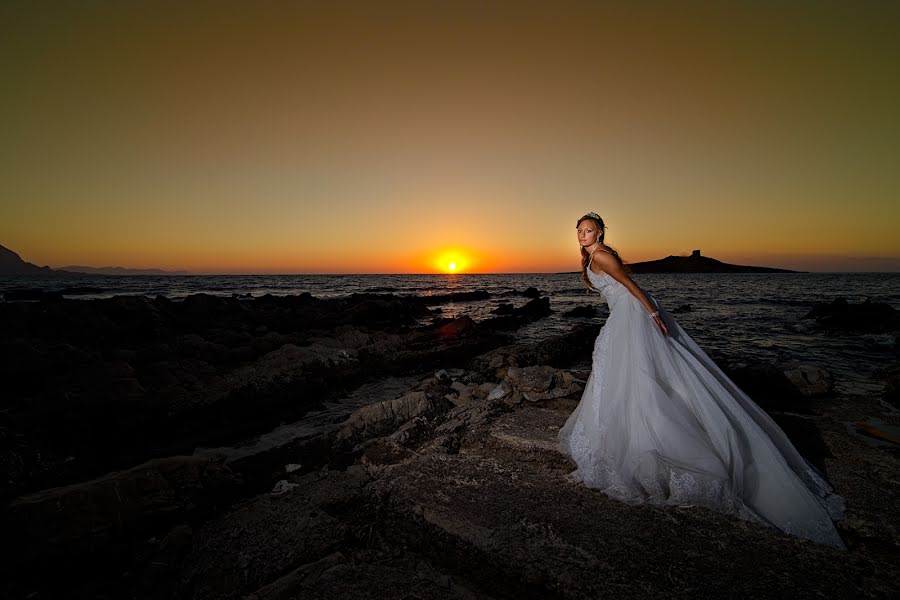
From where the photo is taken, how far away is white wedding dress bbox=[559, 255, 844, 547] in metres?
2.62

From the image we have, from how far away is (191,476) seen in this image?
11.9ft

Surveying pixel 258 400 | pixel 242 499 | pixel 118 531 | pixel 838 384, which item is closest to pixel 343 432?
pixel 242 499

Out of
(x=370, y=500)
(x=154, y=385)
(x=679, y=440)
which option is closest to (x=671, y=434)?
(x=679, y=440)

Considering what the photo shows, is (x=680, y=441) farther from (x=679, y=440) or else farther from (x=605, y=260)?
(x=605, y=260)

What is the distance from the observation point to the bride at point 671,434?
8.63 feet

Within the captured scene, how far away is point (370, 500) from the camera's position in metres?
3.06

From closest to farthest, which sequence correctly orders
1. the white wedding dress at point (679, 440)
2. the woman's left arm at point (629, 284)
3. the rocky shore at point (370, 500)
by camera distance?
the rocky shore at point (370, 500)
the white wedding dress at point (679, 440)
the woman's left arm at point (629, 284)

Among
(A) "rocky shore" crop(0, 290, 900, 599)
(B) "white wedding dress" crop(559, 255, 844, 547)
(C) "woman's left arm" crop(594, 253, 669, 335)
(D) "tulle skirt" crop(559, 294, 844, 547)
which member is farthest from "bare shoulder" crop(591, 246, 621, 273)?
(A) "rocky shore" crop(0, 290, 900, 599)

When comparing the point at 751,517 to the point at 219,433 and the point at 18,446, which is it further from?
the point at 18,446

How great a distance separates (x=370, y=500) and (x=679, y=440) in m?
2.57

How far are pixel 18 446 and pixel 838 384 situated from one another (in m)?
14.3

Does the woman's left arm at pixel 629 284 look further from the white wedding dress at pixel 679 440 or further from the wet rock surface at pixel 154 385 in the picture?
the wet rock surface at pixel 154 385

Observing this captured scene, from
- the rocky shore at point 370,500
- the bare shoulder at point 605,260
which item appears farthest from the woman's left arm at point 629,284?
the rocky shore at point 370,500

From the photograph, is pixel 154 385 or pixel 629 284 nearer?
pixel 629 284
